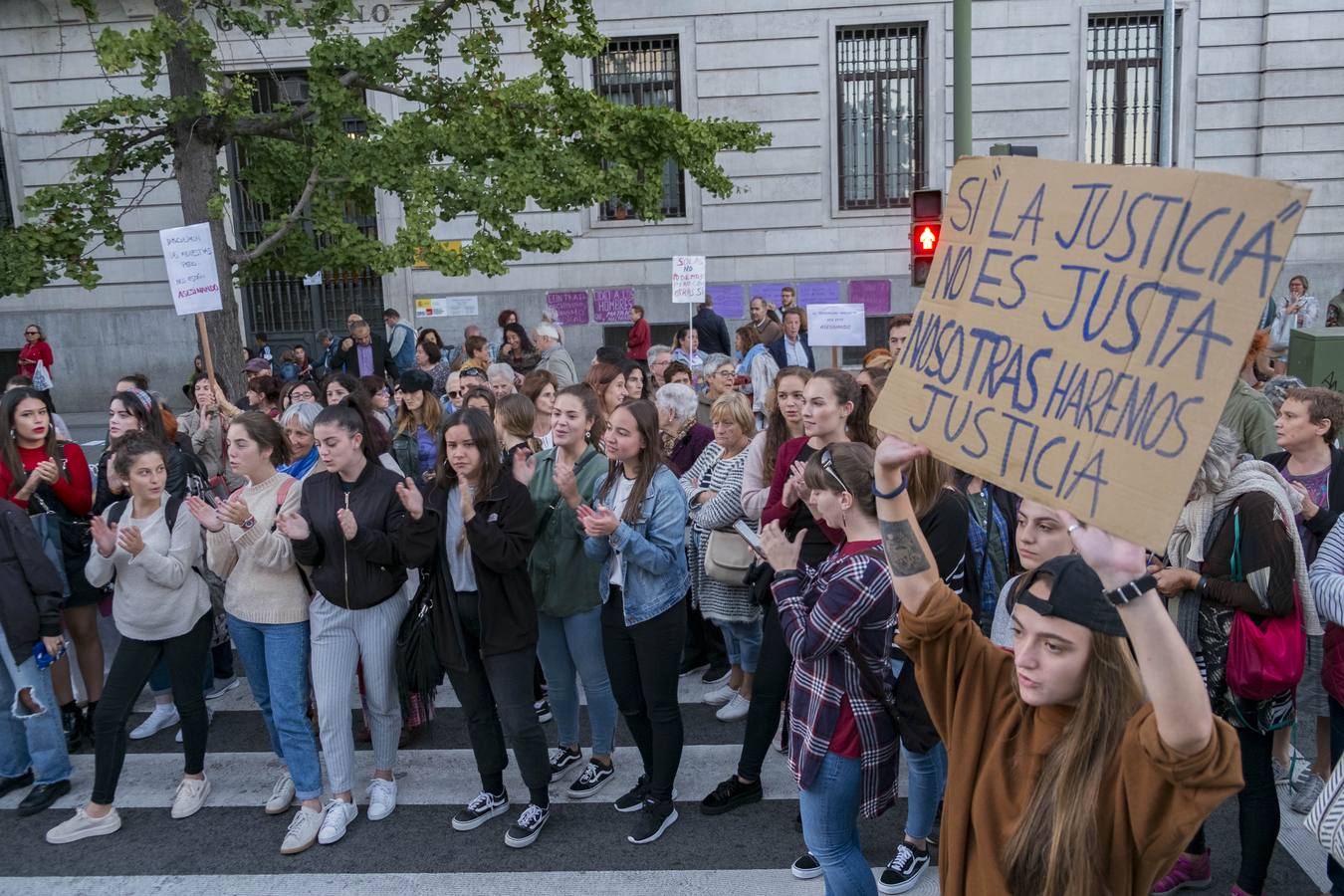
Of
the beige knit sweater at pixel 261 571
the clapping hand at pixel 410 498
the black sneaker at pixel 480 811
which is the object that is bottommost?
the black sneaker at pixel 480 811

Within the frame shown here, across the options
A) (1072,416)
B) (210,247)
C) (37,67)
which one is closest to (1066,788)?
(1072,416)

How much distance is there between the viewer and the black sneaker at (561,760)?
214 inches

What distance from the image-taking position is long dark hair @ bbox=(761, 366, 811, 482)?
554 centimetres

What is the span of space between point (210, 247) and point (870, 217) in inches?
506

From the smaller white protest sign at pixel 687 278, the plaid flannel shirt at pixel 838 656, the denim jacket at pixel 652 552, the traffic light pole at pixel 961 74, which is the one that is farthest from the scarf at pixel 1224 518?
the smaller white protest sign at pixel 687 278

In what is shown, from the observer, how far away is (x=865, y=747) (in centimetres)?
365

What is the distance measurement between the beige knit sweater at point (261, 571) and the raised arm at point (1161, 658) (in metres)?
4.00

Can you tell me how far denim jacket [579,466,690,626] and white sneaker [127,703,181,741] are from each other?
313 centimetres

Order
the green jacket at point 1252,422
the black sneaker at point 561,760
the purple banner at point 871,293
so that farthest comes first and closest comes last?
the purple banner at point 871,293 < the green jacket at point 1252,422 < the black sneaker at point 561,760

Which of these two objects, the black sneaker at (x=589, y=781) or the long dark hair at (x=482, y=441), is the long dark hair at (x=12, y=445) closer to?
the long dark hair at (x=482, y=441)

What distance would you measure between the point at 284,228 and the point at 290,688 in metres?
7.67

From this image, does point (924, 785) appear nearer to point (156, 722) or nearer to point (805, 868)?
point (805, 868)

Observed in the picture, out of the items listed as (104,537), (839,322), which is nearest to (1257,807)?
(104,537)

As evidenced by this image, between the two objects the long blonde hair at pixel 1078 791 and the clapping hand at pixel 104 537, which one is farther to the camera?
the clapping hand at pixel 104 537
